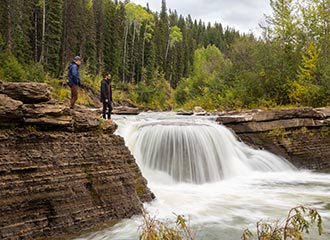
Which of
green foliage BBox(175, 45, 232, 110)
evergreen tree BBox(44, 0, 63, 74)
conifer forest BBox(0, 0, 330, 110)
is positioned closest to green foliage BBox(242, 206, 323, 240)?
conifer forest BBox(0, 0, 330, 110)

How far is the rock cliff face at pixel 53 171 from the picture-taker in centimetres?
612

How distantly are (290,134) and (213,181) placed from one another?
5315mm

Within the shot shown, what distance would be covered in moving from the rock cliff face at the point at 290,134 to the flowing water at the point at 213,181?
51cm

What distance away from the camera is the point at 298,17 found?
24812mm

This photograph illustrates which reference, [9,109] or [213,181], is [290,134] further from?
[9,109]

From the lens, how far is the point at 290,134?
52.1ft

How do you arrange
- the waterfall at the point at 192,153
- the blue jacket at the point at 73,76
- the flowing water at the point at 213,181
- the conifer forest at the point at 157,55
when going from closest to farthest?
the flowing water at the point at 213,181
the blue jacket at the point at 73,76
the waterfall at the point at 192,153
the conifer forest at the point at 157,55

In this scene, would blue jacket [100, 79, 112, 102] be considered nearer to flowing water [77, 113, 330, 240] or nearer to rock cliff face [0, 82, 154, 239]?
flowing water [77, 113, 330, 240]

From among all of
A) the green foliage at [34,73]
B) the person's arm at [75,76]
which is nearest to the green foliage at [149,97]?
the green foliage at [34,73]

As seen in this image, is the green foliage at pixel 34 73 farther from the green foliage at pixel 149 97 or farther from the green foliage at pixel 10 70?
the green foliage at pixel 149 97

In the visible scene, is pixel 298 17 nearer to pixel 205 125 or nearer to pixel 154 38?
pixel 205 125

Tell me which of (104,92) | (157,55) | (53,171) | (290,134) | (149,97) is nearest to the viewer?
(53,171)

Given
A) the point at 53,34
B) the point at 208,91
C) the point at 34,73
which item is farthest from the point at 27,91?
the point at 53,34

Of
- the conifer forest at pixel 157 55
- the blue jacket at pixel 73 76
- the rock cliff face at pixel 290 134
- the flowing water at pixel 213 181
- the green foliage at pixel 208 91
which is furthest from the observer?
the green foliage at pixel 208 91
